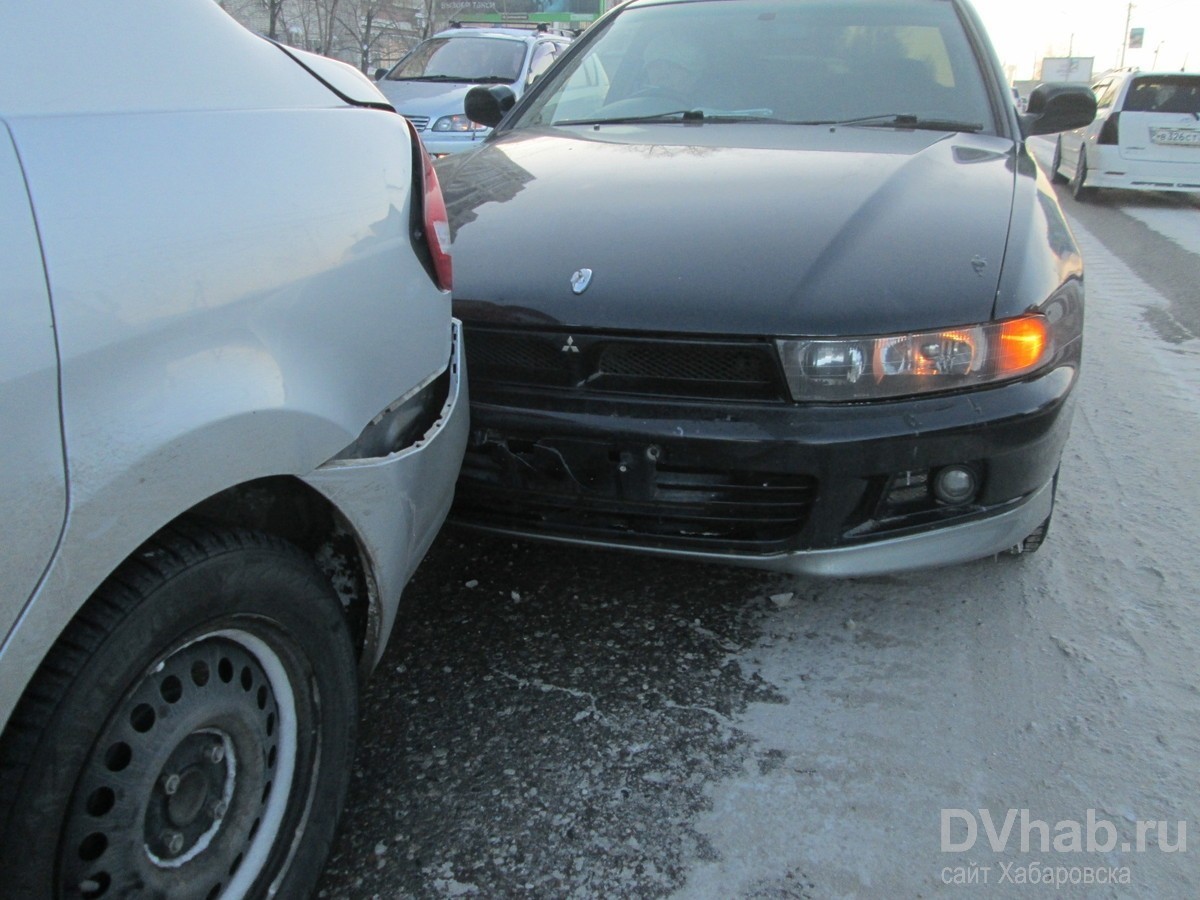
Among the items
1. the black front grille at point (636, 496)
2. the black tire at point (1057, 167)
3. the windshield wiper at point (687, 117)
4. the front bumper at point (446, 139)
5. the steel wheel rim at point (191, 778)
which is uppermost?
the windshield wiper at point (687, 117)

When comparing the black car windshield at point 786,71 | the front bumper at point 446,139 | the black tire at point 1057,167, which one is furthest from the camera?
the black tire at point 1057,167

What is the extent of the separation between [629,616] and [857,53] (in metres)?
2.23

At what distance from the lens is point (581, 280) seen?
7.73 ft

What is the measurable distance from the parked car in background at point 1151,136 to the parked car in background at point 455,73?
252 inches

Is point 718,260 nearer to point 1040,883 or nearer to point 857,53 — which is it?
point 1040,883

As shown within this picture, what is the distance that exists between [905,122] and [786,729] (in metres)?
2.13

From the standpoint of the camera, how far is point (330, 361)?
5.31ft

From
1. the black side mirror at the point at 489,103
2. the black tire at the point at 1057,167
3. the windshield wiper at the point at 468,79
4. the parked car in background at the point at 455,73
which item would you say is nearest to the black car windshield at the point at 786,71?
the black side mirror at the point at 489,103

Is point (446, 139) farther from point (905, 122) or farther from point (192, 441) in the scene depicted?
point (192, 441)

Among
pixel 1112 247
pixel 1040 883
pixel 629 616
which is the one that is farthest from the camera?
pixel 1112 247

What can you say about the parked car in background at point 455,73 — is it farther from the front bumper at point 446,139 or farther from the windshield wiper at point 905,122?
the windshield wiper at point 905,122

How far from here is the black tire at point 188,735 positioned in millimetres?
1229

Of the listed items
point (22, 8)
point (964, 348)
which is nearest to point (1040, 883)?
point (964, 348)

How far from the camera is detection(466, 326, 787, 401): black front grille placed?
225 cm
